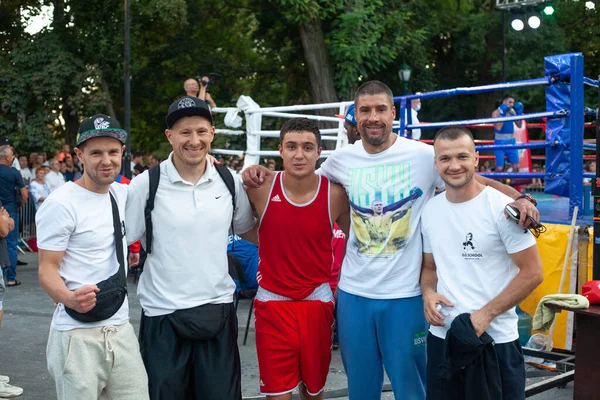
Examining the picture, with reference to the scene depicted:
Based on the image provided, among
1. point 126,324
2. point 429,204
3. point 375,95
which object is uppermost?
point 375,95

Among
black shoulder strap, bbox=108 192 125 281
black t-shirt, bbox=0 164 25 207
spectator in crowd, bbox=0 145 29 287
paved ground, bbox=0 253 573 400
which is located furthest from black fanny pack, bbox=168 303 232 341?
black t-shirt, bbox=0 164 25 207

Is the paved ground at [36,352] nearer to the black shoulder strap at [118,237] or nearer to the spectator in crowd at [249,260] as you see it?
the spectator in crowd at [249,260]

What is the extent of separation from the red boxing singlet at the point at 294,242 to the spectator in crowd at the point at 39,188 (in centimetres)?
1052

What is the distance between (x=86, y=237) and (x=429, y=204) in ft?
5.58

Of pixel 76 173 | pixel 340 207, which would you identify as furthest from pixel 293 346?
pixel 76 173

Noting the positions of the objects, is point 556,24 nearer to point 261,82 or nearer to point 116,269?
point 261,82

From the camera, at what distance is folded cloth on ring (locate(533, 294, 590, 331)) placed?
4.18 metres

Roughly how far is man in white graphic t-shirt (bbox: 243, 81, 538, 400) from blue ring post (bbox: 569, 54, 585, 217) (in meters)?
2.92

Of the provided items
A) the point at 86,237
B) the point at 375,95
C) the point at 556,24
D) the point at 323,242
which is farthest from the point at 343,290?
the point at 556,24

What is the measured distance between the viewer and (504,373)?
3436 millimetres

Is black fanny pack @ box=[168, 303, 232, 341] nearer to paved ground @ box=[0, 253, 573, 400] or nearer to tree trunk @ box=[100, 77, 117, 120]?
paved ground @ box=[0, 253, 573, 400]

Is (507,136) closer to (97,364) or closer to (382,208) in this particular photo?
(382,208)

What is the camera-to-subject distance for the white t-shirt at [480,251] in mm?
3365

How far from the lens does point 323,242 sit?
13.1 ft
